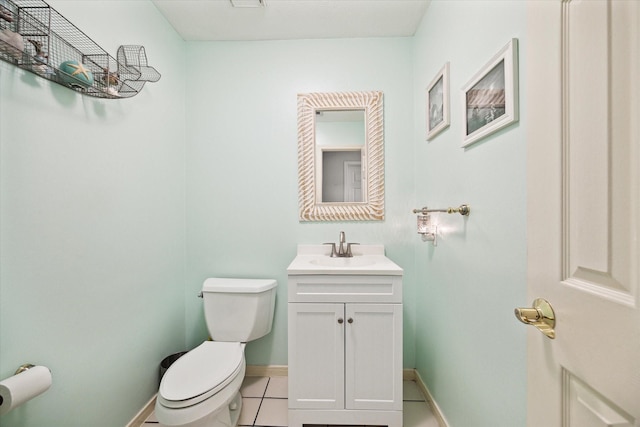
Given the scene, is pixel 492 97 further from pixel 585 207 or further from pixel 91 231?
pixel 91 231

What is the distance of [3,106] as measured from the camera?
894mm

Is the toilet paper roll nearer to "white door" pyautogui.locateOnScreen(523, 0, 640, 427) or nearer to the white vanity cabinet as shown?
the white vanity cabinet

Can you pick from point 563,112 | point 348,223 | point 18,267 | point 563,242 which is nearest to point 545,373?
point 563,242

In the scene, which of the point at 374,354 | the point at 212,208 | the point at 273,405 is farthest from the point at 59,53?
the point at 273,405

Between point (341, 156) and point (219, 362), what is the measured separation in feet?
4.79

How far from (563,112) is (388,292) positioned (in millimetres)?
1071

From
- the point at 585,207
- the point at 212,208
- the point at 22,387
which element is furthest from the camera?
the point at 212,208

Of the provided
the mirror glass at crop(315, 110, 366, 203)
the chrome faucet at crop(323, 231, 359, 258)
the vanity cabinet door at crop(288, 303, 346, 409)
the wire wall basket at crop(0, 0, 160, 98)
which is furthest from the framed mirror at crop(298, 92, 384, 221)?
the wire wall basket at crop(0, 0, 160, 98)

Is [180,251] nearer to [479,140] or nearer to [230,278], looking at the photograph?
[230,278]

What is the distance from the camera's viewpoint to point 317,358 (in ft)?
4.56

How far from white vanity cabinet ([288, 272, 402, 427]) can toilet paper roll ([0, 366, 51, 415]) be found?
36.3 inches

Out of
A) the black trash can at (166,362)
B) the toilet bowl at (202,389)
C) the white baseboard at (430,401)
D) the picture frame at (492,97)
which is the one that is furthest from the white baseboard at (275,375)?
the picture frame at (492,97)

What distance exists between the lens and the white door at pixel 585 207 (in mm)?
387

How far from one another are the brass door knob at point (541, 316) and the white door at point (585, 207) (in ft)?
0.04
